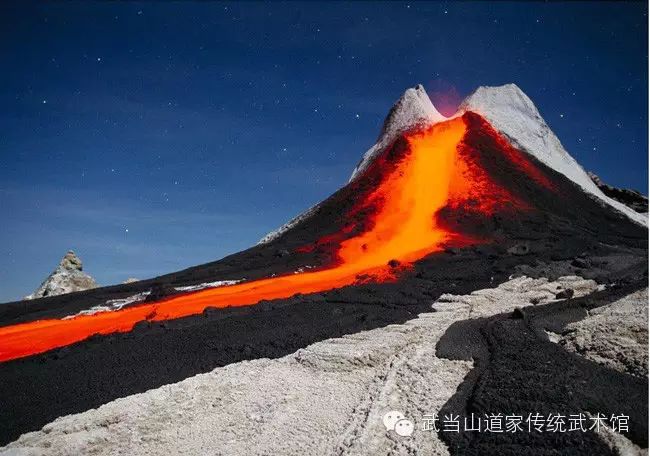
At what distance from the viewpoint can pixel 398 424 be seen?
5520mm

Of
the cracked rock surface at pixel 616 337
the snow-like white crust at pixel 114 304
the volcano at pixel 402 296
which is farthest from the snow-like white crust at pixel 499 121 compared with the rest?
the cracked rock surface at pixel 616 337

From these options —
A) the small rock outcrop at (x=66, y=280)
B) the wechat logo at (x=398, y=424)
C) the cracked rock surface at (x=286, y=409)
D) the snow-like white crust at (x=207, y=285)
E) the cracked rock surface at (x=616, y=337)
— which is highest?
the small rock outcrop at (x=66, y=280)

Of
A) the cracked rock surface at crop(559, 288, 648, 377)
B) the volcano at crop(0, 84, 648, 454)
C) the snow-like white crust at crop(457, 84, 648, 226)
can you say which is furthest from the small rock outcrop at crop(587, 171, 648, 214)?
the cracked rock surface at crop(559, 288, 648, 377)

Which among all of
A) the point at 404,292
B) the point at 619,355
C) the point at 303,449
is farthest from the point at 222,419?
the point at 404,292

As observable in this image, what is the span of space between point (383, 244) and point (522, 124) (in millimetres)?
21244

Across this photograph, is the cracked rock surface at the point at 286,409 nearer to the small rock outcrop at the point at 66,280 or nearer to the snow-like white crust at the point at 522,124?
the small rock outcrop at the point at 66,280

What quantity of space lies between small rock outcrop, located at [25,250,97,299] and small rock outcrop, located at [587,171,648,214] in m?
41.9

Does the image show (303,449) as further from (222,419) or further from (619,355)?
(619,355)

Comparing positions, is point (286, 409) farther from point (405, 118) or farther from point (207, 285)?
point (405, 118)

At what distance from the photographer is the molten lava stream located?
1157cm

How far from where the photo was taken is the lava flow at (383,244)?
11703mm

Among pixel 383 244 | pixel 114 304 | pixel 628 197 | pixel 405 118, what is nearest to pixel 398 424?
pixel 114 304

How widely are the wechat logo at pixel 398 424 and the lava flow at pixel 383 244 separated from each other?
7291mm

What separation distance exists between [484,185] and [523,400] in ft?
64.4
